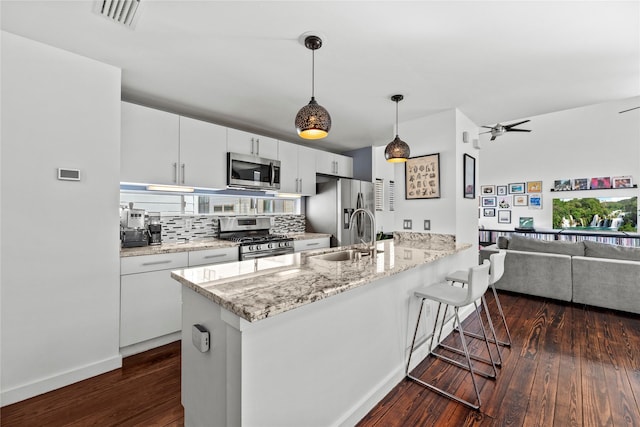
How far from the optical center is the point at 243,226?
373cm

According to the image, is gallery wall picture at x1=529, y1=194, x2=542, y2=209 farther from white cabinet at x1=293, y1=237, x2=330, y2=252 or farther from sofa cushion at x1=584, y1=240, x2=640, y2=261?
white cabinet at x1=293, y1=237, x2=330, y2=252

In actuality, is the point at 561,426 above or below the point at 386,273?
below

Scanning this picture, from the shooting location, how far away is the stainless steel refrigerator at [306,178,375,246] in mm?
4281

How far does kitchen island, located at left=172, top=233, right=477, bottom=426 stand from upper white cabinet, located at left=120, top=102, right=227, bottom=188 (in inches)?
62.2

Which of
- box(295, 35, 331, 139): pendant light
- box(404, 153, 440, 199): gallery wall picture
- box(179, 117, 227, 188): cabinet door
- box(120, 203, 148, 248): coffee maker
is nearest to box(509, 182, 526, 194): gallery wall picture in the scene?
box(404, 153, 440, 199): gallery wall picture

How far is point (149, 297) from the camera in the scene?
8.02 feet

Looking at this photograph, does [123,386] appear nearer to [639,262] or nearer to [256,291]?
[256,291]

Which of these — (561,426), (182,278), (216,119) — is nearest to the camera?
(182,278)

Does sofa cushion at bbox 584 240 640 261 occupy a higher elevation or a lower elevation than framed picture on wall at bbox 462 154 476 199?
lower

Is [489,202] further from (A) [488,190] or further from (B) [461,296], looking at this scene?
(B) [461,296]

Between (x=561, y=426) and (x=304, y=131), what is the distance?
7.40 feet

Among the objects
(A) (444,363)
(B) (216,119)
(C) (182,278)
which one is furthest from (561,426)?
(B) (216,119)

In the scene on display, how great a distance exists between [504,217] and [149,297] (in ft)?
27.9

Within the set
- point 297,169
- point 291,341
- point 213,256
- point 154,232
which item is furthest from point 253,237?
point 291,341
